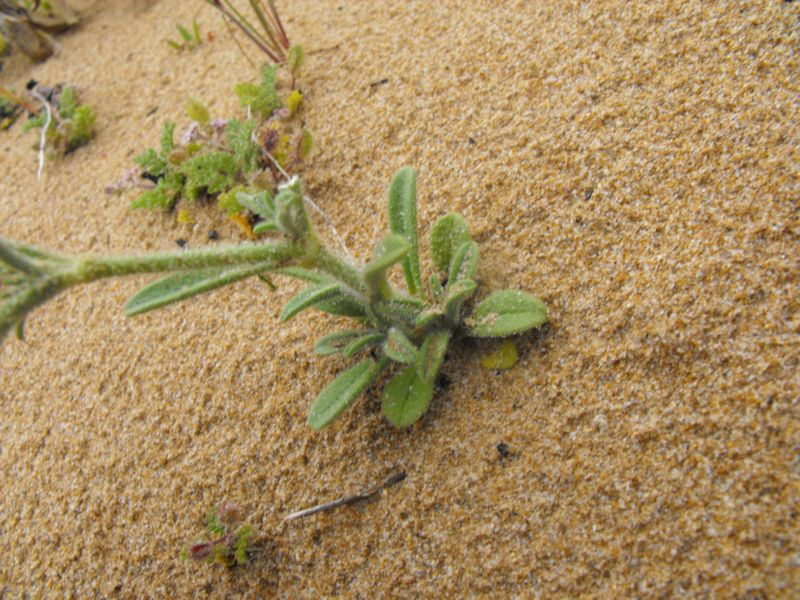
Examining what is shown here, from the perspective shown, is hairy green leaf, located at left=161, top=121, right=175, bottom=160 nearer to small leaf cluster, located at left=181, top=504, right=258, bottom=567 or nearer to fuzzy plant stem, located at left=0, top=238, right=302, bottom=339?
fuzzy plant stem, located at left=0, top=238, right=302, bottom=339

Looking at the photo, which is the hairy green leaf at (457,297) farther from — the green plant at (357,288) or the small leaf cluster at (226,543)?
the small leaf cluster at (226,543)

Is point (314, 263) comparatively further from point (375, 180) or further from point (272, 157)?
point (272, 157)

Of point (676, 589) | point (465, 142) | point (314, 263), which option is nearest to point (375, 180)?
point (465, 142)

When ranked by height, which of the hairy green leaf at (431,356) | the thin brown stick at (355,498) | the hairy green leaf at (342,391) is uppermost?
the hairy green leaf at (342,391)

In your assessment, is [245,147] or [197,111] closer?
[245,147]

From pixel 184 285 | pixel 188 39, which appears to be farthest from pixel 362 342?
pixel 188 39

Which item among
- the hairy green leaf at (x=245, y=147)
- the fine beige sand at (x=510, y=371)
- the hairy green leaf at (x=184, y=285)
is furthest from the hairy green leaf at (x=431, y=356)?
the hairy green leaf at (x=245, y=147)

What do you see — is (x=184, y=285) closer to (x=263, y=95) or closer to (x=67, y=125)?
(x=263, y=95)

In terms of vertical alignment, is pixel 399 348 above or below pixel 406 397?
above
